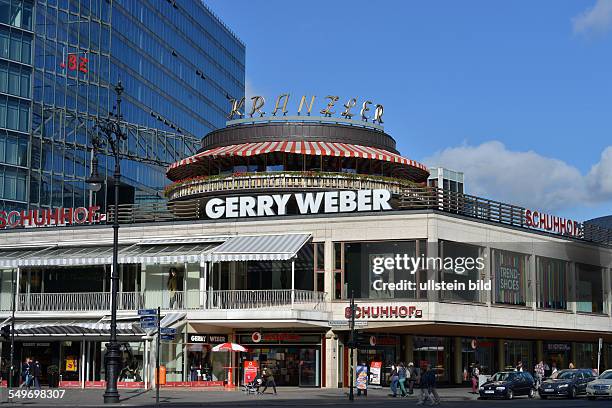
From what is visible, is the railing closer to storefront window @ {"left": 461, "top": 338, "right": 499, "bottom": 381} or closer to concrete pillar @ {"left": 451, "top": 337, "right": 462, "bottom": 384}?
concrete pillar @ {"left": 451, "top": 337, "right": 462, "bottom": 384}

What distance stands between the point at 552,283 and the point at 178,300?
22303mm

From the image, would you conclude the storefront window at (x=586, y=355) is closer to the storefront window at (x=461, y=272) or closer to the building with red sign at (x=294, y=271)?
the building with red sign at (x=294, y=271)

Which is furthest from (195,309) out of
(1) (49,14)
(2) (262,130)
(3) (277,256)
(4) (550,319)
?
(1) (49,14)

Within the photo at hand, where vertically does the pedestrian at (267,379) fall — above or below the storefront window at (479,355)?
below

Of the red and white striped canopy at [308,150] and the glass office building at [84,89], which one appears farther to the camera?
the glass office building at [84,89]

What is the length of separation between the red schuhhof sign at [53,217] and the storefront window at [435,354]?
19343mm

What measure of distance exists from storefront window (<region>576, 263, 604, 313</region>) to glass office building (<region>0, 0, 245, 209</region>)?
36.1 m

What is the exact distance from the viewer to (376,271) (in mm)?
53688

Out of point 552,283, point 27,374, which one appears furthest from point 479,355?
point 27,374

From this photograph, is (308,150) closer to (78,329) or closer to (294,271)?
(294,271)

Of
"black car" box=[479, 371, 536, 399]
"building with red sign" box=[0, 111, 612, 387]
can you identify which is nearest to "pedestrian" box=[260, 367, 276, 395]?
"building with red sign" box=[0, 111, 612, 387]

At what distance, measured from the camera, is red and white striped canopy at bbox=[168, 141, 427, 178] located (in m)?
59.2

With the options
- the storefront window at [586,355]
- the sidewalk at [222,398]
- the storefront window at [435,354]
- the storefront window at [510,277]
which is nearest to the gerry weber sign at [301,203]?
the storefront window at [510,277]

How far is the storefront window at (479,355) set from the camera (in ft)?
199
